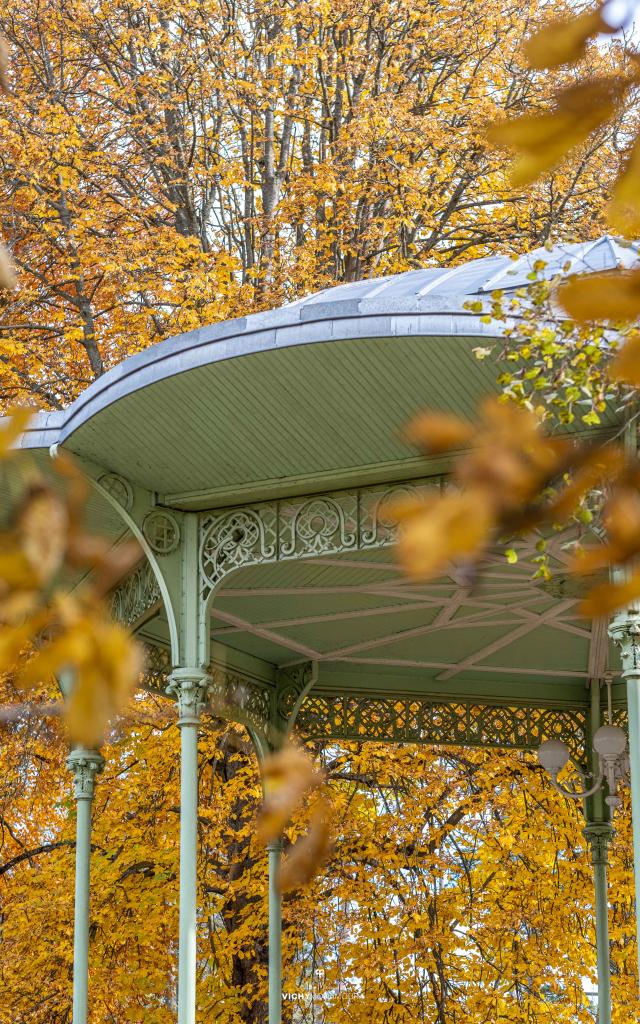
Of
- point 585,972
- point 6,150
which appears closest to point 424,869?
point 585,972

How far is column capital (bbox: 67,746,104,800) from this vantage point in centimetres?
772

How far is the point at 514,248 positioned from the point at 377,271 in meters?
1.42

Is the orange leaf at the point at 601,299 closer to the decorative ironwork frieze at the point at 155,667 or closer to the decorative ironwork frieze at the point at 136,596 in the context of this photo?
the decorative ironwork frieze at the point at 136,596

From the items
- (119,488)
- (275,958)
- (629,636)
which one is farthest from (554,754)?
(119,488)

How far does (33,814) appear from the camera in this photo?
14.7 meters

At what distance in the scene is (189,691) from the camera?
627cm

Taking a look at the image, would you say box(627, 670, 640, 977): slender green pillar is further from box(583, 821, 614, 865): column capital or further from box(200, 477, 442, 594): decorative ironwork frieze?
box(583, 821, 614, 865): column capital

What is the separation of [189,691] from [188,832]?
2.03ft

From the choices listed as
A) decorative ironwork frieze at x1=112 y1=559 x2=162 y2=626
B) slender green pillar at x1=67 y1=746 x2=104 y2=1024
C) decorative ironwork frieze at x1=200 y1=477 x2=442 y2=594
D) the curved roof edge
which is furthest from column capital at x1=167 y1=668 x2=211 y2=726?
slender green pillar at x1=67 y1=746 x2=104 y2=1024

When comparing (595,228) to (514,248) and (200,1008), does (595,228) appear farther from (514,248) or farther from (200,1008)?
(200,1008)

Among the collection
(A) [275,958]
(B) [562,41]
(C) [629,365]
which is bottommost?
(A) [275,958]

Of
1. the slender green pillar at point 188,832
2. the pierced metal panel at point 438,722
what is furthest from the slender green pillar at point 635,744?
the pierced metal panel at point 438,722

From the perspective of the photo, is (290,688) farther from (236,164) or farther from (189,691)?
(236,164)

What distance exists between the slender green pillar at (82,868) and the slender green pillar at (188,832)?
4.79ft
